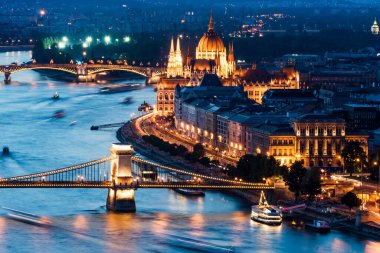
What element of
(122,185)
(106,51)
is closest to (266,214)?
(122,185)

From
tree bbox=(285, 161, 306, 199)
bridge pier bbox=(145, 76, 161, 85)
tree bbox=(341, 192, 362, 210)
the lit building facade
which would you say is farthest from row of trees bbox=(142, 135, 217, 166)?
bridge pier bbox=(145, 76, 161, 85)

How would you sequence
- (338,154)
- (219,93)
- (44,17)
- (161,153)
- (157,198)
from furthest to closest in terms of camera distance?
1. (44,17)
2. (219,93)
3. (161,153)
4. (338,154)
5. (157,198)

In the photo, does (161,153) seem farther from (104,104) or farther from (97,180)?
(104,104)

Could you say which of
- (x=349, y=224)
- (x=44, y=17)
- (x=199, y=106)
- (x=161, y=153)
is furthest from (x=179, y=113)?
(x=44, y=17)

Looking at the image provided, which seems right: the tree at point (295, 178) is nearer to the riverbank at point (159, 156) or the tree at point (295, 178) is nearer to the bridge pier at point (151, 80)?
the riverbank at point (159, 156)

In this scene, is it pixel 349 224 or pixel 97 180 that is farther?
pixel 97 180

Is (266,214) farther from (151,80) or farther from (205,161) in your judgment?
(151,80)
